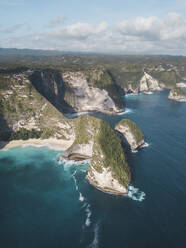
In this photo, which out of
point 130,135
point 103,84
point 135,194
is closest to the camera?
point 135,194

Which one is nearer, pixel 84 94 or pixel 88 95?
pixel 88 95

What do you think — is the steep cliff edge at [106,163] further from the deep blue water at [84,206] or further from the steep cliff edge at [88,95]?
the steep cliff edge at [88,95]

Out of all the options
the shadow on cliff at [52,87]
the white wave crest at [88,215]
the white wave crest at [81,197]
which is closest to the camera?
the white wave crest at [88,215]

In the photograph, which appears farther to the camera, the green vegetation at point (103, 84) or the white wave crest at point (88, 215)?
the green vegetation at point (103, 84)

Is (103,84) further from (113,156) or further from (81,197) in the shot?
(81,197)

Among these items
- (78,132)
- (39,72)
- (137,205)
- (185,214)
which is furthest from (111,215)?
(39,72)

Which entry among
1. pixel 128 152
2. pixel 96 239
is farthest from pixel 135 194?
pixel 128 152

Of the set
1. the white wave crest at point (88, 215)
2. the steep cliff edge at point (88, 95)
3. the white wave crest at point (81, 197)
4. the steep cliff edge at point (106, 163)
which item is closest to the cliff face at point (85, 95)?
the steep cliff edge at point (88, 95)
